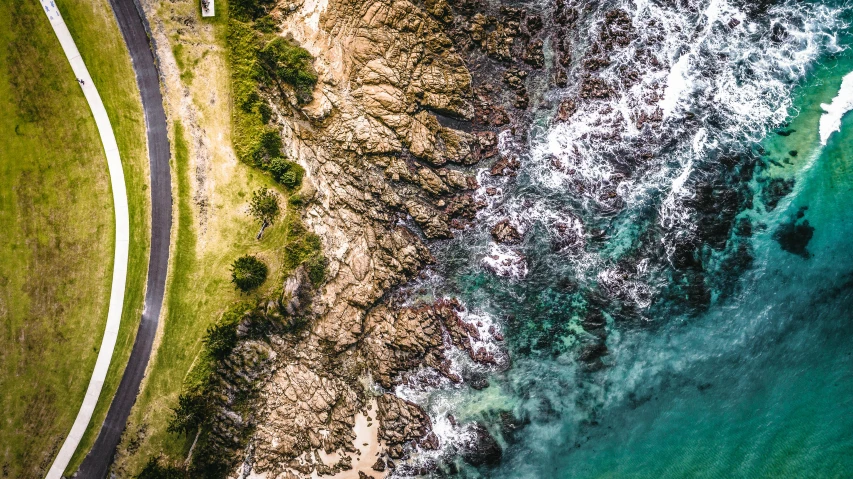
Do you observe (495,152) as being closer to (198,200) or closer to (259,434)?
(198,200)

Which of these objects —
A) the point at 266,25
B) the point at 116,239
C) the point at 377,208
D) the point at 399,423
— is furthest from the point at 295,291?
the point at 266,25

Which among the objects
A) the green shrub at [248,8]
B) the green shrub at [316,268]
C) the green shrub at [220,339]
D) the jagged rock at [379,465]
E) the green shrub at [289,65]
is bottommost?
the jagged rock at [379,465]

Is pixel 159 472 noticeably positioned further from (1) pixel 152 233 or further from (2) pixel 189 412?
(1) pixel 152 233

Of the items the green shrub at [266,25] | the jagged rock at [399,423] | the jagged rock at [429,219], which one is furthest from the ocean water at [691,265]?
the green shrub at [266,25]

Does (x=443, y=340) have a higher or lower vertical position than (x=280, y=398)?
higher

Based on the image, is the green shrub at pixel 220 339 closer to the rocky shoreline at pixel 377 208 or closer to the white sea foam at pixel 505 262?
the rocky shoreline at pixel 377 208

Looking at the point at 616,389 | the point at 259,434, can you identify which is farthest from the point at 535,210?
the point at 259,434

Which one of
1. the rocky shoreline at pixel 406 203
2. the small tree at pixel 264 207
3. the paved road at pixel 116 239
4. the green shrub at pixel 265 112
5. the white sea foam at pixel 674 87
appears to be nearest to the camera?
the small tree at pixel 264 207

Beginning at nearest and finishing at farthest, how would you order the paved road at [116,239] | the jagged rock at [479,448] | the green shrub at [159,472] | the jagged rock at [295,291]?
the green shrub at [159,472] < the paved road at [116,239] < the jagged rock at [295,291] < the jagged rock at [479,448]
